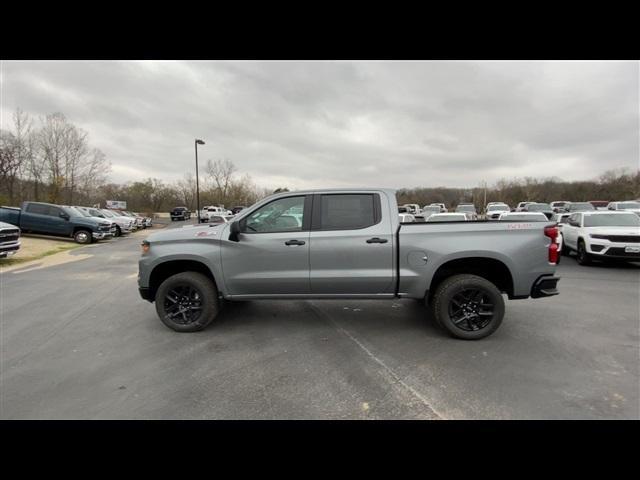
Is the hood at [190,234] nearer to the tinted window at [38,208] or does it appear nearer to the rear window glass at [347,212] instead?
the rear window glass at [347,212]

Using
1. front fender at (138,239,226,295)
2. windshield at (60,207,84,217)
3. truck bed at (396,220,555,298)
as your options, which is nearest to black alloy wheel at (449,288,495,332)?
truck bed at (396,220,555,298)

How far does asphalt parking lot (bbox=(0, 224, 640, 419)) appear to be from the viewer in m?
2.56

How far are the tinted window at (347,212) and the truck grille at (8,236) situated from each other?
36.0ft

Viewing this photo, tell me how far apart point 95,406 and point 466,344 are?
392cm

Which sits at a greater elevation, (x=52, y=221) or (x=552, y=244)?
(x=52, y=221)

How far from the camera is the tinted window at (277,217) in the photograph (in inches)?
162

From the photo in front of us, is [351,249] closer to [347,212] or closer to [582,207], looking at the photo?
[347,212]

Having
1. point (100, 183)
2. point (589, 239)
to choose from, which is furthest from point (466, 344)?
point (100, 183)

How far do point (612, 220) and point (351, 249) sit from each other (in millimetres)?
10066

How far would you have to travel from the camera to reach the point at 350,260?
3947mm

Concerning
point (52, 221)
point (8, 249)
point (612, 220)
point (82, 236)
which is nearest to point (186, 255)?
point (8, 249)

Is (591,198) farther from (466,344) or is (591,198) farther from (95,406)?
(95,406)

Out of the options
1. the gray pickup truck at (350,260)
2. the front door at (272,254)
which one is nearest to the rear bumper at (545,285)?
the gray pickup truck at (350,260)
